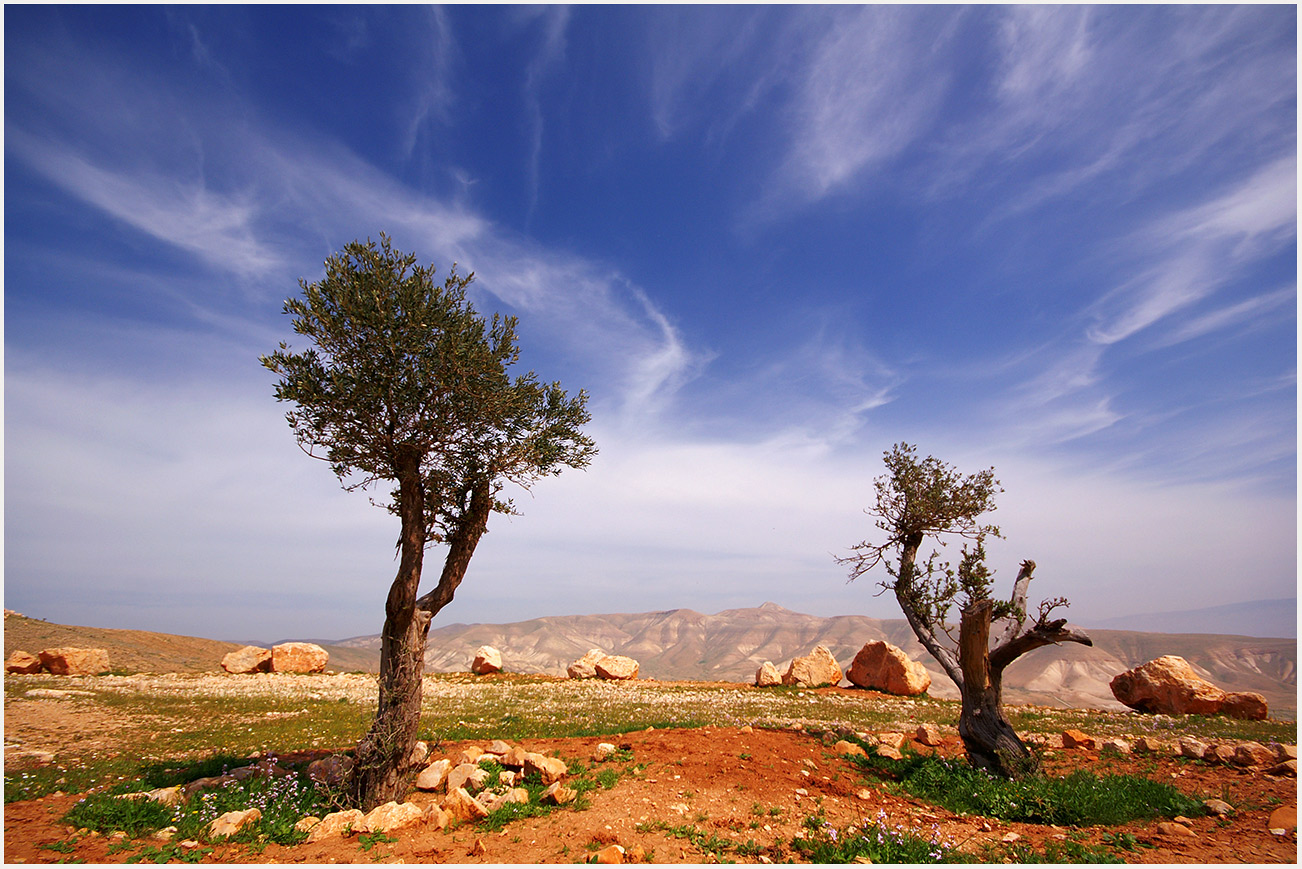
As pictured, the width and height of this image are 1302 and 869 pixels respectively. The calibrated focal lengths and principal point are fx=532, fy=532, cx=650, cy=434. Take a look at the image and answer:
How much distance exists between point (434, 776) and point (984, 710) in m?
14.6

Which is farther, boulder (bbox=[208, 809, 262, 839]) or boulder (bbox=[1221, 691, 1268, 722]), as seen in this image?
boulder (bbox=[1221, 691, 1268, 722])

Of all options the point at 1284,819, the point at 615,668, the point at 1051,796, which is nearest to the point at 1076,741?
the point at 1051,796

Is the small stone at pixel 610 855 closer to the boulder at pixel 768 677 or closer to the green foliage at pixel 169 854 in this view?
Result: the green foliage at pixel 169 854

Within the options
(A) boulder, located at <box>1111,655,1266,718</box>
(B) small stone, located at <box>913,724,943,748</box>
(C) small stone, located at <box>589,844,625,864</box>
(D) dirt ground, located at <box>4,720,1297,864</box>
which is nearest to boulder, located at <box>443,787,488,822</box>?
(D) dirt ground, located at <box>4,720,1297,864</box>

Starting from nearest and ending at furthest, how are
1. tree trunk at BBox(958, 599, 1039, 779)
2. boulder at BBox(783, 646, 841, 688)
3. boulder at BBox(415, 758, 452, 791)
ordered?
boulder at BBox(415, 758, 452, 791) → tree trunk at BBox(958, 599, 1039, 779) → boulder at BBox(783, 646, 841, 688)

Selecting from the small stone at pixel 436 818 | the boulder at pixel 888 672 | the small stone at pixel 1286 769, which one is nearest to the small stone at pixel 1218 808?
the small stone at pixel 1286 769

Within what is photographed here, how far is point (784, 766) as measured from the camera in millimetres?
13680

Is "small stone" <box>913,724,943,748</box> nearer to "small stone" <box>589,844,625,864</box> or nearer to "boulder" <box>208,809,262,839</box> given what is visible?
"small stone" <box>589,844,625,864</box>

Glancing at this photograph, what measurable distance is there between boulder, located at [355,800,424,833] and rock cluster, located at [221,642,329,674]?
4068 cm

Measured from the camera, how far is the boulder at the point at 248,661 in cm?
4156

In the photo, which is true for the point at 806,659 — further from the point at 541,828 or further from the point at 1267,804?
the point at 541,828

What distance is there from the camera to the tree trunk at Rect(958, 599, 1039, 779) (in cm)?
1392

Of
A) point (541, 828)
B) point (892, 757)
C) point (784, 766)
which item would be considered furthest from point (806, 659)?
point (541, 828)

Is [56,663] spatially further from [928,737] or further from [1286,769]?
[1286,769]
